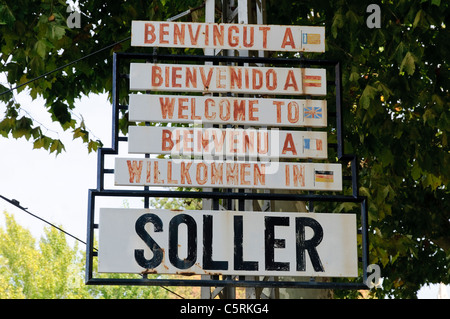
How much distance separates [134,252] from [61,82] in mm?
6441

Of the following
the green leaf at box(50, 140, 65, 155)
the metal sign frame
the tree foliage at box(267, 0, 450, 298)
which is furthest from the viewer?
the green leaf at box(50, 140, 65, 155)

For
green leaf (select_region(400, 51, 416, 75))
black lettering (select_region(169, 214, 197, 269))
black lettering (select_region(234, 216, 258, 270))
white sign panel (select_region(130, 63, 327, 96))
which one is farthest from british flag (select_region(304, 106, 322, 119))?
green leaf (select_region(400, 51, 416, 75))

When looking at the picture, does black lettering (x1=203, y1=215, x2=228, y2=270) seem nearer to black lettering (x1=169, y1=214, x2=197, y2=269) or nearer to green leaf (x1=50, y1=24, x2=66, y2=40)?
black lettering (x1=169, y1=214, x2=197, y2=269)

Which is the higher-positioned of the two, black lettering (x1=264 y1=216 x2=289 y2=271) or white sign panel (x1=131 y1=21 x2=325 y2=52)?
white sign panel (x1=131 y1=21 x2=325 y2=52)

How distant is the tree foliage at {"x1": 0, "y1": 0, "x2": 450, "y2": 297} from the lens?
9742 mm

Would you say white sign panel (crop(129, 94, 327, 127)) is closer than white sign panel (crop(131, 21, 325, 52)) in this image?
Yes

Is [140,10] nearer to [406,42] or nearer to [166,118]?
[406,42]

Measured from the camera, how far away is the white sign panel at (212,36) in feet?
22.9

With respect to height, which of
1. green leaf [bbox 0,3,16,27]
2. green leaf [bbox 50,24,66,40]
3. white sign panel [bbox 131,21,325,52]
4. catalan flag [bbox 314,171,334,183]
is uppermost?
green leaf [bbox 0,3,16,27]

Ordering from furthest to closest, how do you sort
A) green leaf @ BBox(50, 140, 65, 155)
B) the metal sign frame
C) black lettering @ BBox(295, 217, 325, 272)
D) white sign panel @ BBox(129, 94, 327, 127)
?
green leaf @ BBox(50, 140, 65, 155) < white sign panel @ BBox(129, 94, 327, 127) < black lettering @ BBox(295, 217, 325, 272) < the metal sign frame

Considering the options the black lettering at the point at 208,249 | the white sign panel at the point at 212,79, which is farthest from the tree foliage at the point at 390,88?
the black lettering at the point at 208,249

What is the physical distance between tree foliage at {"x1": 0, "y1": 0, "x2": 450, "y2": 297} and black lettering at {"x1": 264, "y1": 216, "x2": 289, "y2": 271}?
2.89 m

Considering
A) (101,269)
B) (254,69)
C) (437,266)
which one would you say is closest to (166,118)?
(254,69)
